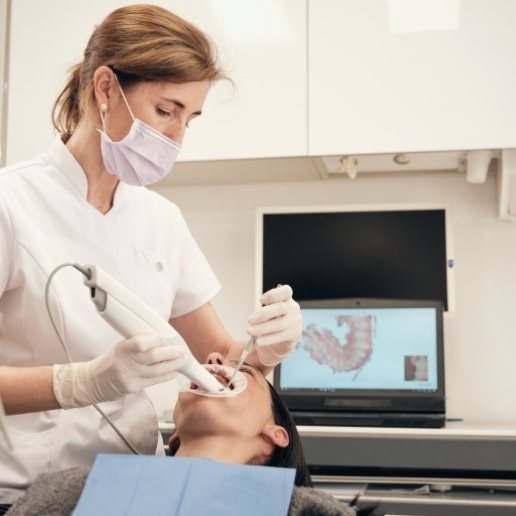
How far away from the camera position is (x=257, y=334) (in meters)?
1.61

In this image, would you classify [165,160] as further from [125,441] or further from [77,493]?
[77,493]

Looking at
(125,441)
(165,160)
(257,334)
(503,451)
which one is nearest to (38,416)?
(125,441)

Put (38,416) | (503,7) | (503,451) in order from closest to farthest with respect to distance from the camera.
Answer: (38,416), (503,451), (503,7)

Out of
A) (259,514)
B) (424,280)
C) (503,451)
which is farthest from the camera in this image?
(424,280)

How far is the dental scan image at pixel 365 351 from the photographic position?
8.62 ft

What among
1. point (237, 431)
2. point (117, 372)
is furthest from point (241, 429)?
point (117, 372)

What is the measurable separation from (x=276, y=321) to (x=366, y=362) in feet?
3.61

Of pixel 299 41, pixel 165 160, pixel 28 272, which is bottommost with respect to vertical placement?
pixel 28 272

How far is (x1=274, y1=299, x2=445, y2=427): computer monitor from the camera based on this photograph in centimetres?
259

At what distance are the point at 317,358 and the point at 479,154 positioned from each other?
80cm

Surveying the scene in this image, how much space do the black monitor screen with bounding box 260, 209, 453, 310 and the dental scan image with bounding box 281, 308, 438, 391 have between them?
0.15 meters

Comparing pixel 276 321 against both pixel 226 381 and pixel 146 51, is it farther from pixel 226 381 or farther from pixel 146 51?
pixel 146 51

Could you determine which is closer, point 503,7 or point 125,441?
point 125,441

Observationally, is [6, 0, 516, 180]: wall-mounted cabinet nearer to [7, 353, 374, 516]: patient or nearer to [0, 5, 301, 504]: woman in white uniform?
[0, 5, 301, 504]: woman in white uniform
